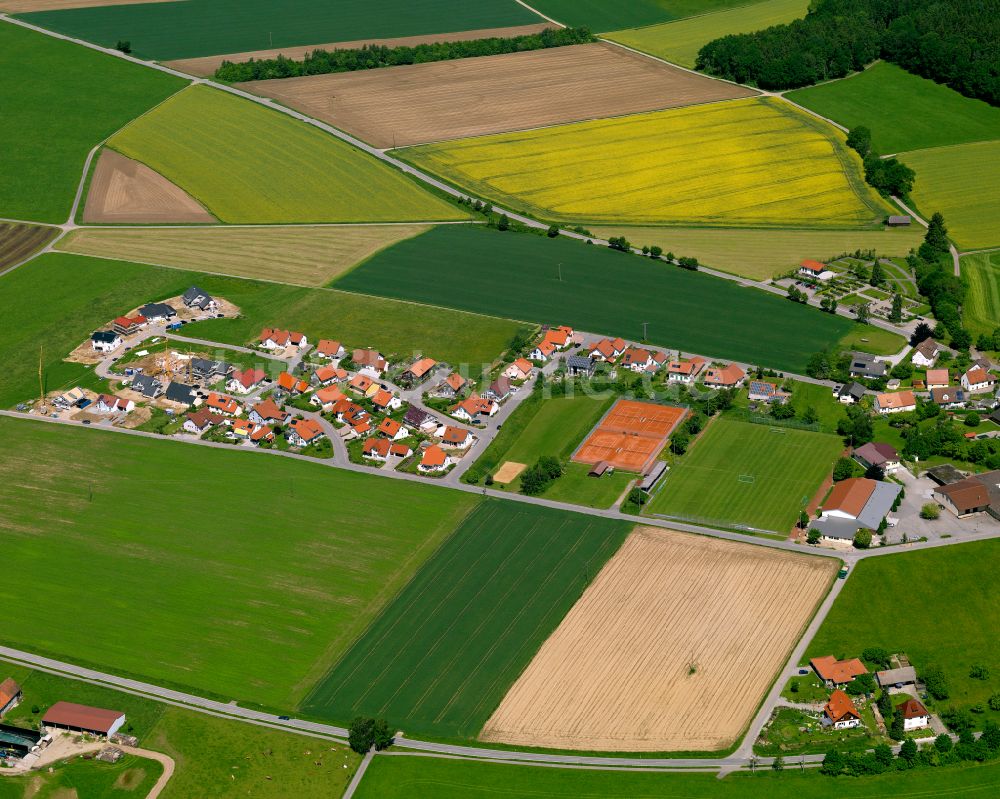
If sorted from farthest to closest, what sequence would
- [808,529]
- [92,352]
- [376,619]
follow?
[92,352] < [808,529] < [376,619]

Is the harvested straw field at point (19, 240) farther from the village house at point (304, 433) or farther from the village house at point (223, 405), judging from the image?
the village house at point (304, 433)

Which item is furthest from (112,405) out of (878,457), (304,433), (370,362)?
(878,457)

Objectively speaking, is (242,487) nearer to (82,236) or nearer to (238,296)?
(238,296)

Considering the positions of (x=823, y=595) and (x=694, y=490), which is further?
(x=694, y=490)

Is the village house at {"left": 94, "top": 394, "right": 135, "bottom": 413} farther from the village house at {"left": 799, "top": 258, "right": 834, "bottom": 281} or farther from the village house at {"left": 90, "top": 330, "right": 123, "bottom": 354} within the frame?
the village house at {"left": 799, "top": 258, "right": 834, "bottom": 281}

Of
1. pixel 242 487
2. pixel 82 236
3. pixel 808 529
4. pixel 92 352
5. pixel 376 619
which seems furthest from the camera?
pixel 82 236

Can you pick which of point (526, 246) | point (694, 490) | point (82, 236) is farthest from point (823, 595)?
point (82, 236)

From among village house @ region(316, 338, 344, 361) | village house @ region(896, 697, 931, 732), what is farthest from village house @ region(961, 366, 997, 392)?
village house @ region(316, 338, 344, 361)
